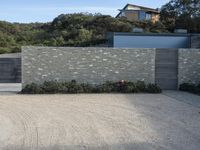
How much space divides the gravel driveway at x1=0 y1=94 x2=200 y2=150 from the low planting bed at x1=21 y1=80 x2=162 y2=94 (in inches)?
82.4

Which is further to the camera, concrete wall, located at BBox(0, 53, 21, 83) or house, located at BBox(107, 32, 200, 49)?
house, located at BBox(107, 32, 200, 49)

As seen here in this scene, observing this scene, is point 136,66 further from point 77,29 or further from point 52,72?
point 77,29

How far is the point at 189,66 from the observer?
2423 cm

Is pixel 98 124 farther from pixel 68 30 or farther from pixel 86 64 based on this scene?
pixel 68 30

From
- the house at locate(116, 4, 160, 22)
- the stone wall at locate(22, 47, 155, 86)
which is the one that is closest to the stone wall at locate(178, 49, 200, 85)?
the stone wall at locate(22, 47, 155, 86)

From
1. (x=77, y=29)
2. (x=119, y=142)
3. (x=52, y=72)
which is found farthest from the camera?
(x=77, y=29)

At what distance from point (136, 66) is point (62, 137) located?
1342 centimetres

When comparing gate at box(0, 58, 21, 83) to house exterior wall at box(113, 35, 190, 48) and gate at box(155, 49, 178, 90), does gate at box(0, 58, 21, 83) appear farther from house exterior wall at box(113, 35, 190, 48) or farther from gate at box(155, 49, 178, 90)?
gate at box(155, 49, 178, 90)

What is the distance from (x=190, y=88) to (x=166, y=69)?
1965mm

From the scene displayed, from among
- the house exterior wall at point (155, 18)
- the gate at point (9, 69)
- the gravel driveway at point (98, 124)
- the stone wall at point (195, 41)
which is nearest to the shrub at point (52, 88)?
the gravel driveway at point (98, 124)

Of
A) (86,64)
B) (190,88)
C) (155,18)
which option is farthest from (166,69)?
(155,18)

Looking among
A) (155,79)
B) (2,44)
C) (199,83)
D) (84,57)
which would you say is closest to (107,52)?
(84,57)

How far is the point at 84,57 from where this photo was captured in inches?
911

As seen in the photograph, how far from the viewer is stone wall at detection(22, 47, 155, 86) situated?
74.3 feet
